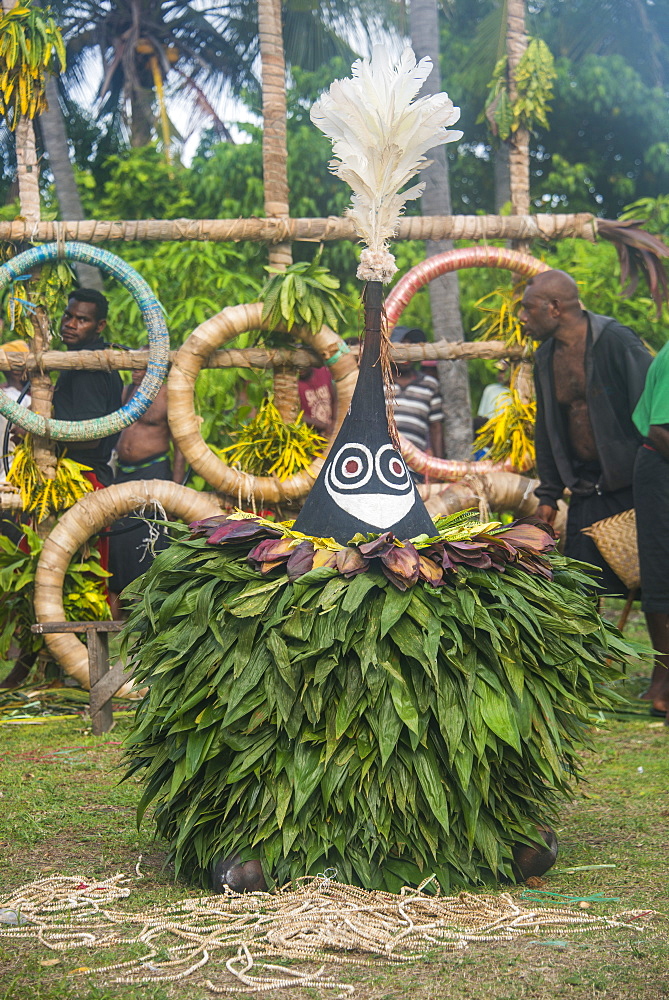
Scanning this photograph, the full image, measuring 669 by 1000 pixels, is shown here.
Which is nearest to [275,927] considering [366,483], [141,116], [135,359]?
[366,483]

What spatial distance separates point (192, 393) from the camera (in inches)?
232

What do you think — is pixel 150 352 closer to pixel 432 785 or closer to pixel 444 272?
pixel 444 272

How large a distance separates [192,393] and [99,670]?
1.59 meters

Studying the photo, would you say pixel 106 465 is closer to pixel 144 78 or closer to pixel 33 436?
pixel 33 436

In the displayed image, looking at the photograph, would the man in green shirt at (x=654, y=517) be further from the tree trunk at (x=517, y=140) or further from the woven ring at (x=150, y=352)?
the woven ring at (x=150, y=352)

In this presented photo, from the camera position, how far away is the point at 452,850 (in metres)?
2.81

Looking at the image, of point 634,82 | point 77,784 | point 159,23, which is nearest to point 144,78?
point 159,23

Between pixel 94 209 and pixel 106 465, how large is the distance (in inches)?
304

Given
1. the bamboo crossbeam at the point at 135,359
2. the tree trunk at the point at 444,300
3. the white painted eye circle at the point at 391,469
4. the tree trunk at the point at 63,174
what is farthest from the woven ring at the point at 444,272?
the tree trunk at the point at 63,174

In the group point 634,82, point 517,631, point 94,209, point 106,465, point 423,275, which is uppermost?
point 634,82

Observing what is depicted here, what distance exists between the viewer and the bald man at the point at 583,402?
557cm

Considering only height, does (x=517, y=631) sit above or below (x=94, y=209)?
below

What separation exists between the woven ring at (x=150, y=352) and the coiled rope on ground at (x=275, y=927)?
3.32m

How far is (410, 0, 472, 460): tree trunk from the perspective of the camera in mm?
8148
